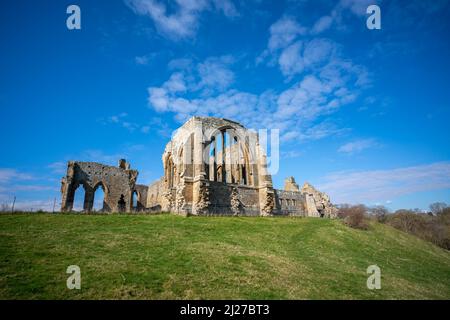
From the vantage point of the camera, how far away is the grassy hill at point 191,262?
238 inches

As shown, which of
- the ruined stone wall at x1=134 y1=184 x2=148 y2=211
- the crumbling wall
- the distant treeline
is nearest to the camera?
the distant treeline

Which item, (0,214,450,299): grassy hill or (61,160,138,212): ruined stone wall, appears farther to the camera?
(61,160,138,212): ruined stone wall

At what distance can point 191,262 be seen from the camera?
788 centimetres

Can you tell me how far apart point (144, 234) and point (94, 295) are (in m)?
5.31

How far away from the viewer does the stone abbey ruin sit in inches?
765

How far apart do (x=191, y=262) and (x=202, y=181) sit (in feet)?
36.7

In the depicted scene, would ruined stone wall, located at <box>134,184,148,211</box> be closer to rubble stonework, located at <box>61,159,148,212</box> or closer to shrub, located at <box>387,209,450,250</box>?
rubble stonework, located at <box>61,159,148,212</box>

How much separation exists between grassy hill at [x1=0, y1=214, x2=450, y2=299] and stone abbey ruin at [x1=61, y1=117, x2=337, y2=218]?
4.96m

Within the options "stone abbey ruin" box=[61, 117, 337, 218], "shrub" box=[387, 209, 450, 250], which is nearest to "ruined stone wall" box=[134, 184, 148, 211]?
"stone abbey ruin" box=[61, 117, 337, 218]

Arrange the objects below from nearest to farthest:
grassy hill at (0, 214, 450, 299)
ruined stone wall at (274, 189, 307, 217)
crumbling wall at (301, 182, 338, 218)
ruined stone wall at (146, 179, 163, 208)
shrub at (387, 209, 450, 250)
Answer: grassy hill at (0, 214, 450, 299) < shrub at (387, 209, 450, 250) < ruined stone wall at (274, 189, 307, 217) < crumbling wall at (301, 182, 338, 218) < ruined stone wall at (146, 179, 163, 208)

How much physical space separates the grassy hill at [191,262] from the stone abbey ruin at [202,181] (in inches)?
195

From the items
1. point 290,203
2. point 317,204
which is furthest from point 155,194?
point 317,204
